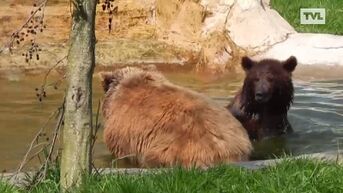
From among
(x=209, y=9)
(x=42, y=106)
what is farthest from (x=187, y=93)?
(x=209, y=9)

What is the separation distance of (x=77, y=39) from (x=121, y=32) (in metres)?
9.72

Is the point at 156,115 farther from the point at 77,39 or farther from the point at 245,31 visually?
the point at 245,31

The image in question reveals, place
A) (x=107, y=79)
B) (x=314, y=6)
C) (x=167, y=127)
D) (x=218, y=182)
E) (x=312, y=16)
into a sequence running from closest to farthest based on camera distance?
(x=218, y=182) → (x=167, y=127) → (x=107, y=79) → (x=312, y=16) → (x=314, y=6)

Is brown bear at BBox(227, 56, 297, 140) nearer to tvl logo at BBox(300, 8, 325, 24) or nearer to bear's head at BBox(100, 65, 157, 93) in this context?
bear's head at BBox(100, 65, 157, 93)

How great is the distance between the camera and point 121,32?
585 inches

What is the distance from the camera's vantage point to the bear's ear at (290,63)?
28.9 ft

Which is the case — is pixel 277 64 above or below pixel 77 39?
below

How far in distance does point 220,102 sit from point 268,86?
2.09 meters

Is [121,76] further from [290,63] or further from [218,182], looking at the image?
[218,182]

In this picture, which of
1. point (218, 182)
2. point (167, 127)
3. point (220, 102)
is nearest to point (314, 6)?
point (220, 102)

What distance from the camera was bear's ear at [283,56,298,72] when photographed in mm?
8797

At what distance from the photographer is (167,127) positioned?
7.24 m

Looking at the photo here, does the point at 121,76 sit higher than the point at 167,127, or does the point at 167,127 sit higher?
the point at 121,76

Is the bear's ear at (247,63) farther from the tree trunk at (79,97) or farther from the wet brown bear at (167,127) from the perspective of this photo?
the tree trunk at (79,97)
